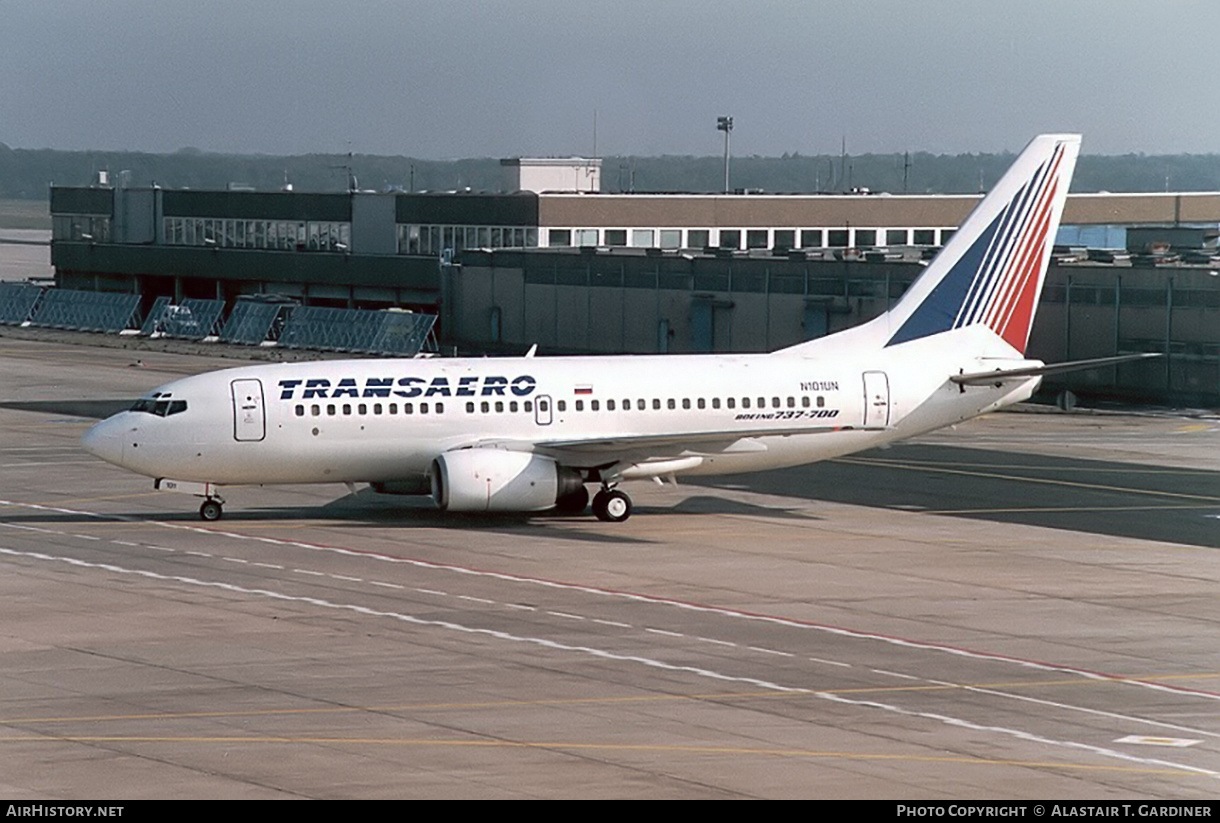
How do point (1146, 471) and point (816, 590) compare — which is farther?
point (1146, 471)

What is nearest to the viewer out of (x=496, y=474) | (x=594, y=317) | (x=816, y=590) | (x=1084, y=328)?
(x=816, y=590)

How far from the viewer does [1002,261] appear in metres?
56.6

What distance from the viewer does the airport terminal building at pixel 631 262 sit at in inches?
3433

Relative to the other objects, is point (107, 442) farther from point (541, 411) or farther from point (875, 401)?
point (875, 401)

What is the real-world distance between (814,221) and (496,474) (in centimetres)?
7576

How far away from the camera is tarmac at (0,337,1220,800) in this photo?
1029 inches

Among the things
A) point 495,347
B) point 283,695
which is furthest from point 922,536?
point 495,347

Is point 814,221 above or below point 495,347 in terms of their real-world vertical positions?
above

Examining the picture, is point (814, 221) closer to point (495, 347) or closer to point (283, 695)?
point (495, 347)

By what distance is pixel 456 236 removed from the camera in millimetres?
123562

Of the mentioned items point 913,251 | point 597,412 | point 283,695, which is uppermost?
point 913,251

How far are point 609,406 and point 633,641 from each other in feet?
55.8

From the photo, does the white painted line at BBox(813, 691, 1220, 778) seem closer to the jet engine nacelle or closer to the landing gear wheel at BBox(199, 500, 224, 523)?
the jet engine nacelle
